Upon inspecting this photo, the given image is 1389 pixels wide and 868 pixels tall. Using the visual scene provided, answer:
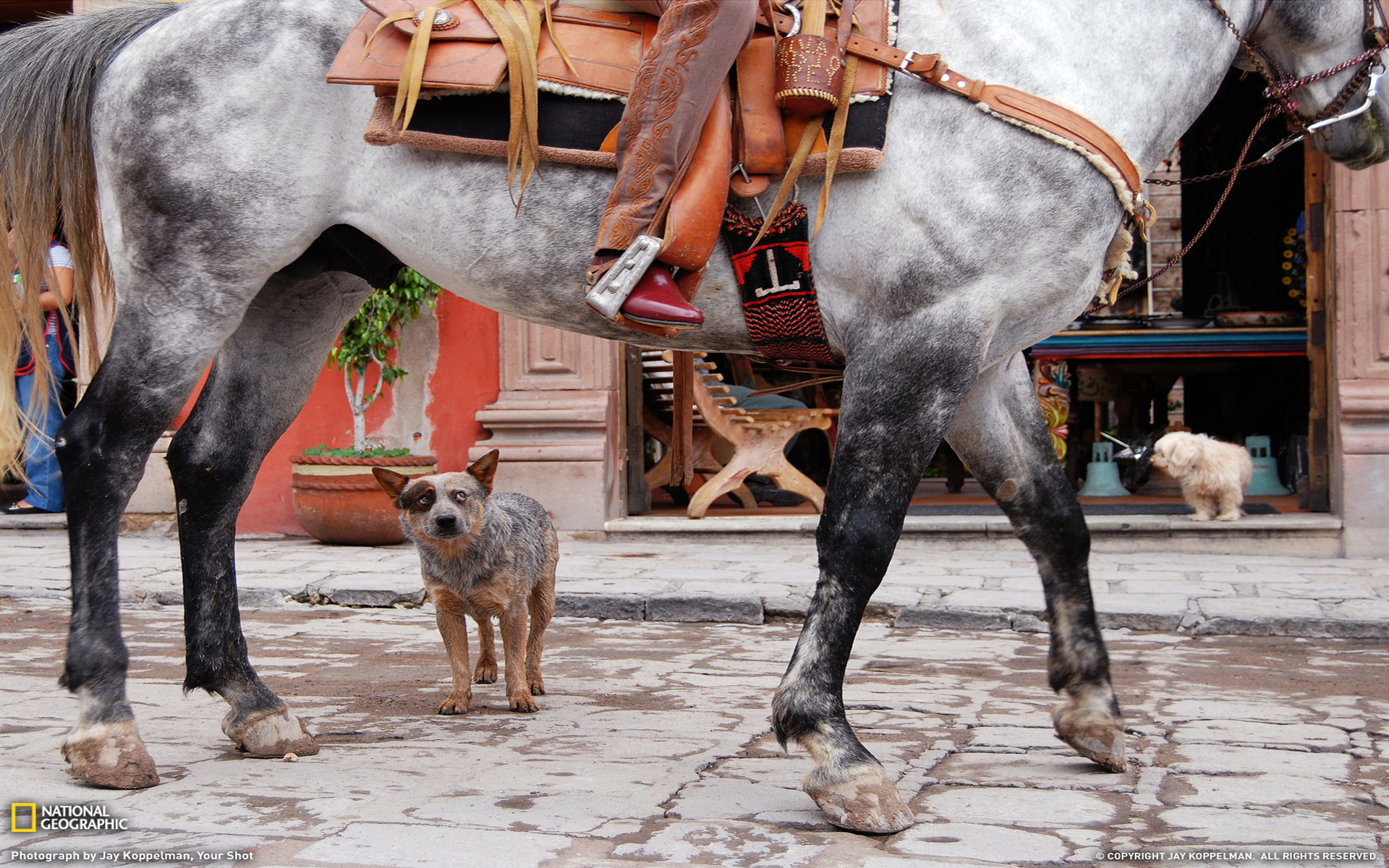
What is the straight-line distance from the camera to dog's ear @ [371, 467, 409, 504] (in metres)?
4.51

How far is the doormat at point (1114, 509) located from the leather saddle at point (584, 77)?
6911 millimetres

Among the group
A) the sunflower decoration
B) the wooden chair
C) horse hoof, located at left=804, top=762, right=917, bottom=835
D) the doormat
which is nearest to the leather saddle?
horse hoof, located at left=804, top=762, right=917, bottom=835

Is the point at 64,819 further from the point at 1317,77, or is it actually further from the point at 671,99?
the point at 1317,77

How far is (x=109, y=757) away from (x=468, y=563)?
1.48 meters

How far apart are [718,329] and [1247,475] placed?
7244 mm

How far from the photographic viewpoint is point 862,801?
2.91 m

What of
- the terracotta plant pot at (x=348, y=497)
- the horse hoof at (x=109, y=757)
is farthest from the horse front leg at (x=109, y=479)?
the terracotta plant pot at (x=348, y=497)

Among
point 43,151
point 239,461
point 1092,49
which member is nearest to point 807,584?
point 239,461

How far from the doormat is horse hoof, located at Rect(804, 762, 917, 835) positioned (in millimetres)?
7000

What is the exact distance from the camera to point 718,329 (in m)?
3.43

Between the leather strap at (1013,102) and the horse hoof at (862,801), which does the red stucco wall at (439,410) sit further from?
the horse hoof at (862,801)

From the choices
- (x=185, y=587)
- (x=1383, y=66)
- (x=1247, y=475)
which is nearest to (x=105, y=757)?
(x=185, y=587)

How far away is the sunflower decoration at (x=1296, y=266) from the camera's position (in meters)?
11.0

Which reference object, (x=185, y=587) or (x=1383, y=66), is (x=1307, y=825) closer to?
(x=1383, y=66)
